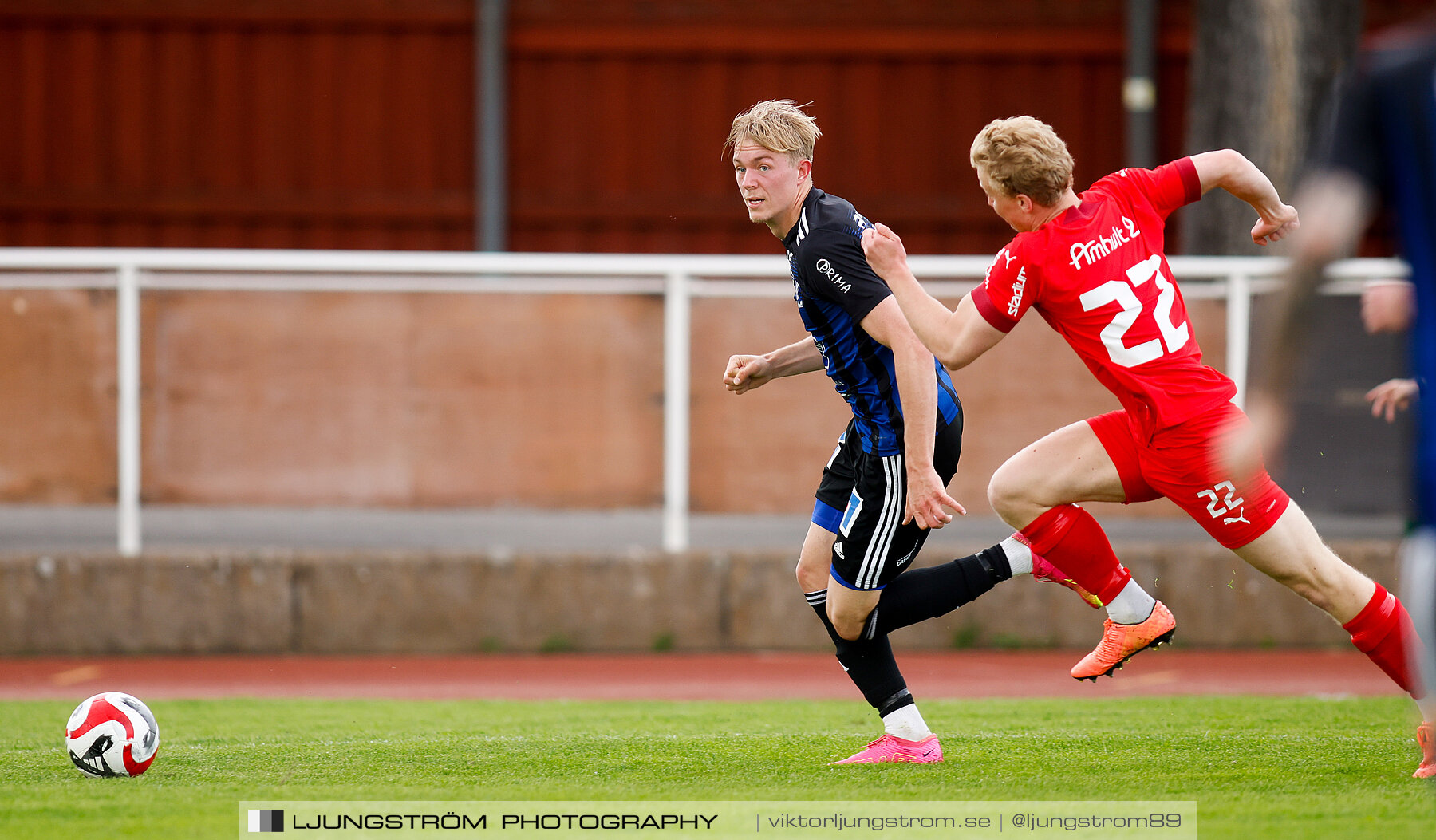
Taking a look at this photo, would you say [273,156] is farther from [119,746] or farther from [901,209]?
[119,746]

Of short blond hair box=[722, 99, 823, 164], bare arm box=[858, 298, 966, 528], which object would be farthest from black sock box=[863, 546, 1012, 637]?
short blond hair box=[722, 99, 823, 164]

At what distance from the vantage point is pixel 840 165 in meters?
15.9

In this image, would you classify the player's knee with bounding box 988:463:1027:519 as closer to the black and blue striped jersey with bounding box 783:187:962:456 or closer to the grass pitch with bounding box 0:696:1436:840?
the black and blue striped jersey with bounding box 783:187:962:456

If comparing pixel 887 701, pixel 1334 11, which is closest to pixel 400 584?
pixel 887 701

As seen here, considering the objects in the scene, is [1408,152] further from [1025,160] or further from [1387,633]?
[1387,633]

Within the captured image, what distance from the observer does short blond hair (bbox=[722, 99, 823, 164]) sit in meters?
4.32

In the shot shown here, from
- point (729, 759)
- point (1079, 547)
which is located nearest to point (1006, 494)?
point (1079, 547)

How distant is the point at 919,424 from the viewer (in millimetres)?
4117

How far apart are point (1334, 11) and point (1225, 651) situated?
222 inches

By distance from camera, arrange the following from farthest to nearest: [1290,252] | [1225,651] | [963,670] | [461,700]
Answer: [1225,651]
[963,670]
[461,700]
[1290,252]

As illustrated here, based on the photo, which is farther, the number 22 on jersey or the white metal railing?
the white metal railing

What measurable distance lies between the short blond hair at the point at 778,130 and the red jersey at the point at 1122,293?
2.40 ft

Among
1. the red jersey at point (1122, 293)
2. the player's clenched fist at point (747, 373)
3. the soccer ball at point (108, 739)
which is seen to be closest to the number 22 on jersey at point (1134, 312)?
the red jersey at point (1122, 293)

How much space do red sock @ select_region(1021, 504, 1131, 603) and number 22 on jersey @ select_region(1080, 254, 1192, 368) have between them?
62 centimetres
